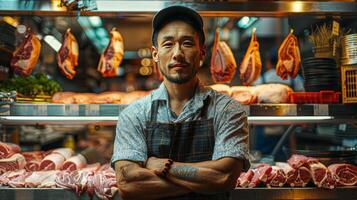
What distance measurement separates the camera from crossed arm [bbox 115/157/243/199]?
6.75ft

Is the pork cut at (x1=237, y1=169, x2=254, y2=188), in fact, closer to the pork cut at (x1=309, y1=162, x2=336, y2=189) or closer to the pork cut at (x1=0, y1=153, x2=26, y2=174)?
the pork cut at (x1=309, y1=162, x2=336, y2=189)

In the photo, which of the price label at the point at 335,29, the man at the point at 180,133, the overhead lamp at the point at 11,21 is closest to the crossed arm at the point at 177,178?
the man at the point at 180,133

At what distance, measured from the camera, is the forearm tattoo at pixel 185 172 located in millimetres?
2062

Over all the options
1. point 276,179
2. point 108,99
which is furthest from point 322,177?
point 108,99

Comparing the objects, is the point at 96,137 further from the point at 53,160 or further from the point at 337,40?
the point at 337,40

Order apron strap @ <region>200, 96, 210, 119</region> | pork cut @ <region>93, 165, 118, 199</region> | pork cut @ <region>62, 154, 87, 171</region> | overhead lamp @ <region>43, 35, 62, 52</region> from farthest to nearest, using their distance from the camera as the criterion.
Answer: overhead lamp @ <region>43, 35, 62, 52</region>, pork cut @ <region>62, 154, 87, 171</region>, pork cut @ <region>93, 165, 118, 199</region>, apron strap @ <region>200, 96, 210, 119</region>

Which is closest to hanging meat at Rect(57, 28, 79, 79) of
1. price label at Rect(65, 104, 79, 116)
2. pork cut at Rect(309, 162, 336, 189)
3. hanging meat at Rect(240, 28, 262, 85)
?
price label at Rect(65, 104, 79, 116)

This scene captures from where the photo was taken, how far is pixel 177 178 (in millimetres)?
2084

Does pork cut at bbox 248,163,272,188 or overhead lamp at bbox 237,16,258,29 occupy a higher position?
overhead lamp at bbox 237,16,258,29

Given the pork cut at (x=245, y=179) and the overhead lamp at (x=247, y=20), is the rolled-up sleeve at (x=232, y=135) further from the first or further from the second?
the overhead lamp at (x=247, y=20)

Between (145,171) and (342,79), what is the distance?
2.04m

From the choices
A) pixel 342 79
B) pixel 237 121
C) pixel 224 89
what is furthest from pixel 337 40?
pixel 237 121

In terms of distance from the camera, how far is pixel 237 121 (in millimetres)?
2189

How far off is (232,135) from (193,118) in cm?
26
